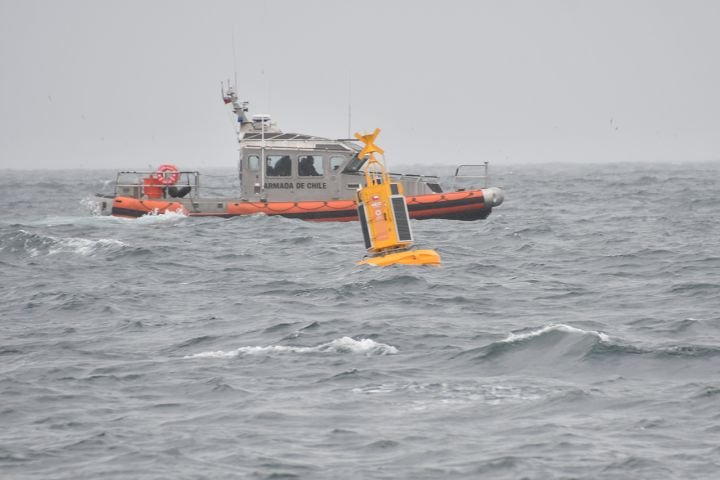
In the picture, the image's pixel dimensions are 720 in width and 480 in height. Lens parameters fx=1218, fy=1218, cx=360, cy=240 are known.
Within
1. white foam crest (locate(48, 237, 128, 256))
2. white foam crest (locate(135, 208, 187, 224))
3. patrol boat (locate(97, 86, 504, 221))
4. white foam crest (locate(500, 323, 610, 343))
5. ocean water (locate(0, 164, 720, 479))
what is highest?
patrol boat (locate(97, 86, 504, 221))

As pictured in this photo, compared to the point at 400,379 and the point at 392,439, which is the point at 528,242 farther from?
the point at 392,439

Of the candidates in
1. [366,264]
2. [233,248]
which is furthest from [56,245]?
[366,264]

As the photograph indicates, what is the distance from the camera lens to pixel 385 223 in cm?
2197

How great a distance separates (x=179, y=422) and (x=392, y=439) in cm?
222

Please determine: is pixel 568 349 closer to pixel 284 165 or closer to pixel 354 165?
pixel 354 165

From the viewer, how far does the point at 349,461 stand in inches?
424

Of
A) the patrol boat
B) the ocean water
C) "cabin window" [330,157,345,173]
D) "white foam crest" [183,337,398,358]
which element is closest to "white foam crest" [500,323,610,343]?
the ocean water

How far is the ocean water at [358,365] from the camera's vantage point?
10922 millimetres

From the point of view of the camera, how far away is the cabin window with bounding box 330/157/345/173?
34478 mm

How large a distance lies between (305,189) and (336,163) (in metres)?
1.19

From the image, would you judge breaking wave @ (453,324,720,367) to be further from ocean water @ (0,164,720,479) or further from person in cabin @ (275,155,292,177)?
person in cabin @ (275,155,292,177)

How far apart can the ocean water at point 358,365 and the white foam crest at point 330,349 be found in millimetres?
52

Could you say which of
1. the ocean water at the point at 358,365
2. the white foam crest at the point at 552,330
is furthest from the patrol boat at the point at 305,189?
the white foam crest at the point at 552,330

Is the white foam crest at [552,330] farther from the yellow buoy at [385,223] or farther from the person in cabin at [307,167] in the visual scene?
the person in cabin at [307,167]
